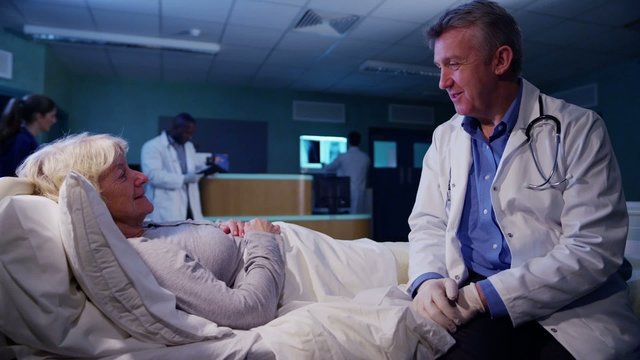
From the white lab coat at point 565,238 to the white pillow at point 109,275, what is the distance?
28.7 inches

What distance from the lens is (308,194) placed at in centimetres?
396

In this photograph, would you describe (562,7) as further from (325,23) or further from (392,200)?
(392,200)

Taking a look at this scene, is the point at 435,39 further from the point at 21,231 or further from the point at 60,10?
the point at 60,10

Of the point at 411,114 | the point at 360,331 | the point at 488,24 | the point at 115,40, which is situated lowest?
the point at 360,331

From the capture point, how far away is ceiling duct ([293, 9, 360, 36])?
157 inches

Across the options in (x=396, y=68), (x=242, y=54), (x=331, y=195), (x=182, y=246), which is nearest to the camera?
(x=182, y=246)

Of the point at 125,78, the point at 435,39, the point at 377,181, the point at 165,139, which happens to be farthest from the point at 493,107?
the point at 125,78

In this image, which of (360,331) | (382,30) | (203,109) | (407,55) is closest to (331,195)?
(382,30)

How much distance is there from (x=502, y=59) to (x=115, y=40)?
450cm

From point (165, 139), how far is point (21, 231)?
2916 mm

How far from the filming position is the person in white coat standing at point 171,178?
3.59m

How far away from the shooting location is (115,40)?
450 centimetres

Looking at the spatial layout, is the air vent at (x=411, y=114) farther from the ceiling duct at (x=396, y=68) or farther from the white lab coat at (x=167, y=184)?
the white lab coat at (x=167, y=184)

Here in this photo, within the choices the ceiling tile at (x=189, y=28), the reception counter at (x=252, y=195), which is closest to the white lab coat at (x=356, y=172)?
the reception counter at (x=252, y=195)
